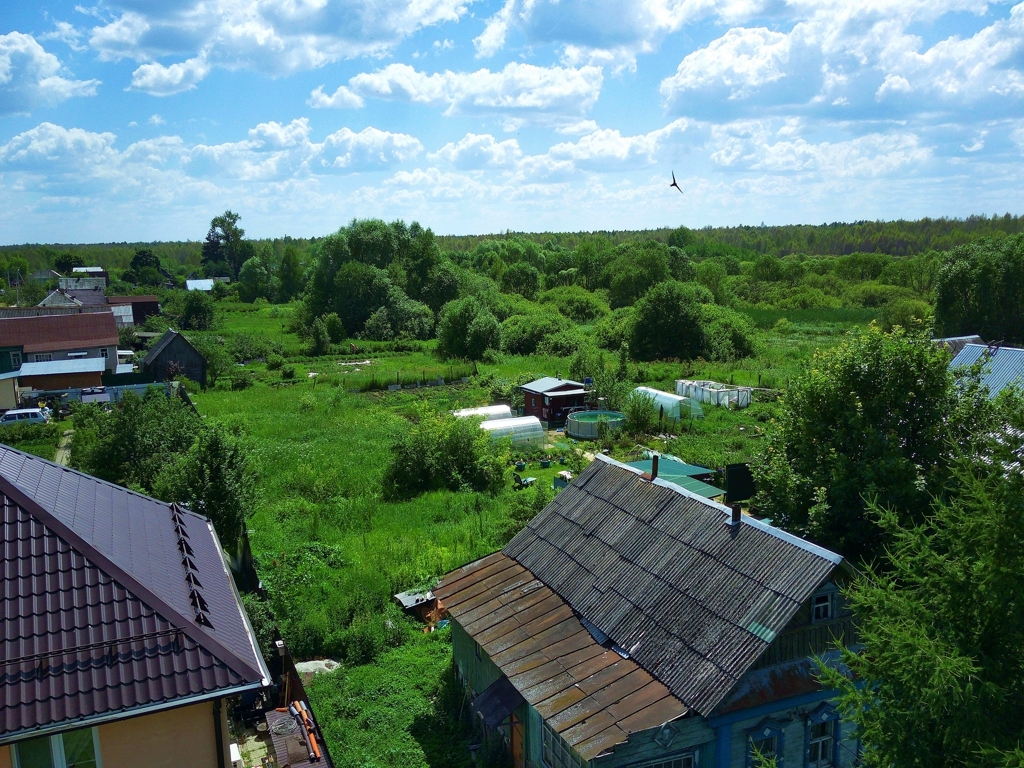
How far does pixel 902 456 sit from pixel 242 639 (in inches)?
411

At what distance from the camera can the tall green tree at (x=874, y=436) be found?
39.2ft

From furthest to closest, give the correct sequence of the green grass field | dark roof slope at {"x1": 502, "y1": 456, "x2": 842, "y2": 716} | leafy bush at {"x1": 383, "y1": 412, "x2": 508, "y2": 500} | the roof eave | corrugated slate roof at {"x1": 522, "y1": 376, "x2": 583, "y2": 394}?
corrugated slate roof at {"x1": 522, "y1": 376, "x2": 583, "y2": 394} → leafy bush at {"x1": 383, "y1": 412, "x2": 508, "y2": 500} → the green grass field → dark roof slope at {"x1": 502, "y1": 456, "x2": 842, "y2": 716} → the roof eave

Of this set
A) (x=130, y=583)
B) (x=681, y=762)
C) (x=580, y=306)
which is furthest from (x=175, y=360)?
(x=681, y=762)

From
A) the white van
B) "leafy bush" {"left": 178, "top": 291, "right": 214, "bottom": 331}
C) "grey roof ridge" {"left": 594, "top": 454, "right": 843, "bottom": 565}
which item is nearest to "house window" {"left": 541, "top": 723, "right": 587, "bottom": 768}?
"grey roof ridge" {"left": 594, "top": 454, "right": 843, "bottom": 565}

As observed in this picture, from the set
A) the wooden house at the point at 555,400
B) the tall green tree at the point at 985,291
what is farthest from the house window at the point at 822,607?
the tall green tree at the point at 985,291

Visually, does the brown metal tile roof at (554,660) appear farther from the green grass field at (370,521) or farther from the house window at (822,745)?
the house window at (822,745)

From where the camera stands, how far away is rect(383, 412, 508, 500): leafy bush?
25703 millimetres

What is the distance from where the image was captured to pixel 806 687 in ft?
31.9

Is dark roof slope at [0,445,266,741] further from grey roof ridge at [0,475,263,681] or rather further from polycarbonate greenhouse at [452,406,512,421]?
polycarbonate greenhouse at [452,406,512,421]

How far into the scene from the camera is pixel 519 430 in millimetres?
30766

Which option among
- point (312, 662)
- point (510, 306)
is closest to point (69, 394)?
point (312, 662)

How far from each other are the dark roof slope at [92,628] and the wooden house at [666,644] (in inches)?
173

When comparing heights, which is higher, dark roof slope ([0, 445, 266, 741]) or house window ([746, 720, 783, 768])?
dark roof slope ([0, 445, 266, 741])

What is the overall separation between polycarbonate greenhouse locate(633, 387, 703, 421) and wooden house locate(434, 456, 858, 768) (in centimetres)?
2237
